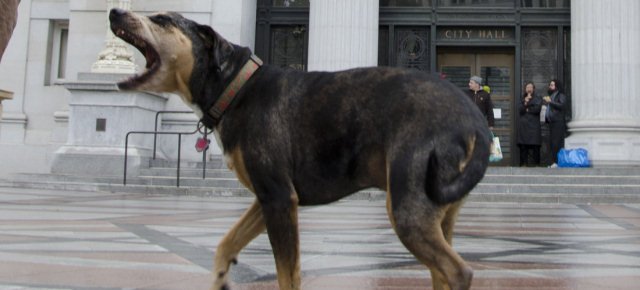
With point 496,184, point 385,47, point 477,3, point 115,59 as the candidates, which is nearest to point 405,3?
point 385,47

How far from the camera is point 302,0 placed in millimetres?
19438

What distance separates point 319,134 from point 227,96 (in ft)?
1.57

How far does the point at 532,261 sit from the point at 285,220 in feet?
9.93

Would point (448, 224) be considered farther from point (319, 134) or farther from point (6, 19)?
point (6, 19)

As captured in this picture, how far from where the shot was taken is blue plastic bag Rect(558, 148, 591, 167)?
15562 mm

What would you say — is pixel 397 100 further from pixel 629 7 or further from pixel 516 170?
pixel 629 7

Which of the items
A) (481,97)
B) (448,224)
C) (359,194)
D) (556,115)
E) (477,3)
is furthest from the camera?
(477,3)

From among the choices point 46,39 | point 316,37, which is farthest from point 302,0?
point 46,39

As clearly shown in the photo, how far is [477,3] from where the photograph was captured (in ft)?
62.2

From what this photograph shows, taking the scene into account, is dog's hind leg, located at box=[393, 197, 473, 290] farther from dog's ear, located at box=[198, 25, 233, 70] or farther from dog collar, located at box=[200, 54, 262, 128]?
dog's ear, located at box=[198, 25, 233, 70]

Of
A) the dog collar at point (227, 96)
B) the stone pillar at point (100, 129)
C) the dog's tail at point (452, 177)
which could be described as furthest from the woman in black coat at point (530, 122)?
the dog's tail at point (452, 177)

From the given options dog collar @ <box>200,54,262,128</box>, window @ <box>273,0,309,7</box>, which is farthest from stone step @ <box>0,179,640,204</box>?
dog collar @ <box>200,54,262,128</box>

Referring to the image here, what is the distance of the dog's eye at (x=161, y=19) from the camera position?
121 inches

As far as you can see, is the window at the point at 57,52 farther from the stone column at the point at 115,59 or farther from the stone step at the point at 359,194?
the stone step at the point at 359,194
